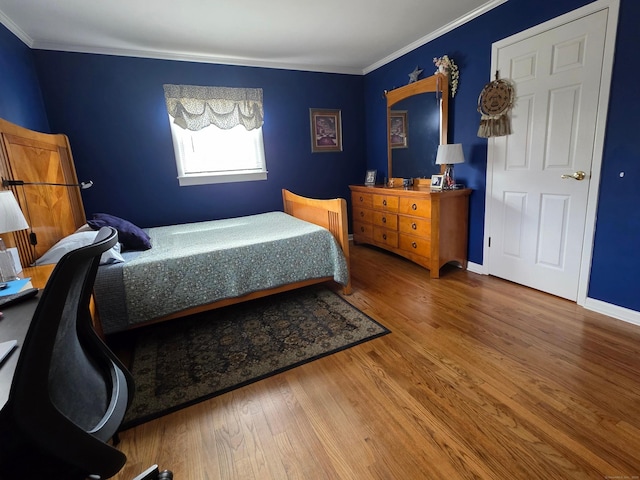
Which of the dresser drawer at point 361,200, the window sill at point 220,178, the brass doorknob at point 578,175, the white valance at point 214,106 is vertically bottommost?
the dresser drawer at point 361,200

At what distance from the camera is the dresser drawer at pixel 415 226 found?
3.09 m

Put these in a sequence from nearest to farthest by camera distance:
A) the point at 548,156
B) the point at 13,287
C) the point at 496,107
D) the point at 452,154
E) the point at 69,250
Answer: the point at 13,287 → the point at 69,250 → the point at 548,156 → the point at 496,107 → the point at 452,154

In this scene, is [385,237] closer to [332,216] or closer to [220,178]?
[332,216]

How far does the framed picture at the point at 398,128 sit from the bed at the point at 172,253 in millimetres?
1593

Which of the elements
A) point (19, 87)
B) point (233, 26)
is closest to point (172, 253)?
point (19, 87)

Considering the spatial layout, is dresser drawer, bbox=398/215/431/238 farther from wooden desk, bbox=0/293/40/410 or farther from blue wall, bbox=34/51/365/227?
wooden desk, bbox=0/293/40/410

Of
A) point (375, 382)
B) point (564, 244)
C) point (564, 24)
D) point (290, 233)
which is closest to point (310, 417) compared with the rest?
point (375, 382)

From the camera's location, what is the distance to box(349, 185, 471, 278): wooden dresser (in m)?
3.04

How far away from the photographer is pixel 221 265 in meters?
2.29

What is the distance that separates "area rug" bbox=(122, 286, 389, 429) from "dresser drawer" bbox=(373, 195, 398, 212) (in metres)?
1.32

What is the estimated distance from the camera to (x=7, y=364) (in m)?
0.78

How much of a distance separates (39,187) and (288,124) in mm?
2687

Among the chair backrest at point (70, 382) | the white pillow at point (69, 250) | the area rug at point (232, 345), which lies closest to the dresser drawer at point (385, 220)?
the area rug at point (232, 345)

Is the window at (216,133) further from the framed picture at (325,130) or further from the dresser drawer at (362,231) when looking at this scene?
the dresser drawer at (362,231)
